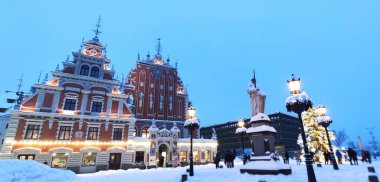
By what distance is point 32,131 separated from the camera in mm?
22656

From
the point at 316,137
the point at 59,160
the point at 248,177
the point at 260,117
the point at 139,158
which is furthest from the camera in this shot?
the point at 139,158

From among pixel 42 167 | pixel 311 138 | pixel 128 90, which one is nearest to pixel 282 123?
pixel 311 138

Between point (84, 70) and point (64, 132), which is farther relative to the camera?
point (84, 70)

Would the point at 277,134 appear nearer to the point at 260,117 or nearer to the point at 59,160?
the point at 260,117

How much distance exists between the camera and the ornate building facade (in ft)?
73.8

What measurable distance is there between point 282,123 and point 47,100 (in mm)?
68415

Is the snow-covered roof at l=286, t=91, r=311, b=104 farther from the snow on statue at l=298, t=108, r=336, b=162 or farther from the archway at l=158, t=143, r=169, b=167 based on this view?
the archway at l=158, t=143, r=169, b=167

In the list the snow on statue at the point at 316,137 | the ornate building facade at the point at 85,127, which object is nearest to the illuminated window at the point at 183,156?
the ornate building facade at the point at 85,127

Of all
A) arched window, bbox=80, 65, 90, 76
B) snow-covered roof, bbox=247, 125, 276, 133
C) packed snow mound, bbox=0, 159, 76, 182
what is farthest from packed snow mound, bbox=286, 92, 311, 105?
arched window, bbox=80, 65, 90, 76

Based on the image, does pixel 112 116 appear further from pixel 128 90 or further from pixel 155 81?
pixel 155 81

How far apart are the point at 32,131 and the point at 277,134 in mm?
67790

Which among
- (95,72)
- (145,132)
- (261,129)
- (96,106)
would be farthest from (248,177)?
(145,132)

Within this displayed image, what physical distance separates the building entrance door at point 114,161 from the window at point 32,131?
8.32 metres

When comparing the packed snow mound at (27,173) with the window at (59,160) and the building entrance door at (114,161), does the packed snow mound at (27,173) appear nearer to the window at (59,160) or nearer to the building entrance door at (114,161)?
the window at (59,160)
